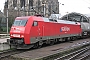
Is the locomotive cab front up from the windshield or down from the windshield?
down

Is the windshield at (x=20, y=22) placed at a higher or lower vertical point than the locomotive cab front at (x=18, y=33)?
higher

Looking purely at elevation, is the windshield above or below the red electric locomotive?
above

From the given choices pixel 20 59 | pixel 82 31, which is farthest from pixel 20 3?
pixel 20 59

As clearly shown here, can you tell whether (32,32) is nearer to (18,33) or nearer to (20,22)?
(18,33)

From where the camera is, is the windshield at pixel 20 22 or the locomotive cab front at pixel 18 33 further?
the windshield at pixel 20 22

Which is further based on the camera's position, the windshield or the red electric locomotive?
the windshield

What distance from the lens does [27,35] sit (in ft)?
58.6

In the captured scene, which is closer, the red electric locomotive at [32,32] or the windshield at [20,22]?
the red electric locomotive at [32,32]

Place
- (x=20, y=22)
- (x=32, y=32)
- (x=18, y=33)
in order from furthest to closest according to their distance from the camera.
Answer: (x=20, y=22), (x=32, y=32), (x=18, y=33)

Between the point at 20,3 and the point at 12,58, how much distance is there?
239ft

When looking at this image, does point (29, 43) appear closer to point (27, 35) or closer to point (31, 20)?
point (27, 35)

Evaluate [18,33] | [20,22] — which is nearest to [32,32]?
[18,33]

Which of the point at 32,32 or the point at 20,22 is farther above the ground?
the point at 20,22

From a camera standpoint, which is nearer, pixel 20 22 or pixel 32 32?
pixel 32 32
